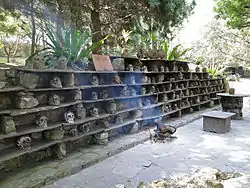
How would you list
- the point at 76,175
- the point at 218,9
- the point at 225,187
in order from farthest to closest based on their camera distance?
the point at 218,9 < the point at 76,175 < the point at 225,187

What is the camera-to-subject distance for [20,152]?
90.1 inches

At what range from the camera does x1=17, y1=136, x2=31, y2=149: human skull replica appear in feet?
7.66

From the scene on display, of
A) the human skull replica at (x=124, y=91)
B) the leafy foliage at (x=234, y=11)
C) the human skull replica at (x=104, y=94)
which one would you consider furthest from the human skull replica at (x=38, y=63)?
the leafy foliage at (x=234, y=11)

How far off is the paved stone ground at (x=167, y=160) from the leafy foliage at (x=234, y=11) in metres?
3.68

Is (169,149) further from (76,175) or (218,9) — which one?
(218,9)

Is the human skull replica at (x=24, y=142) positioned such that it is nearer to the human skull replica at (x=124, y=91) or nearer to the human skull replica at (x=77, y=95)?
the human skull replica at (x=77, y=95)

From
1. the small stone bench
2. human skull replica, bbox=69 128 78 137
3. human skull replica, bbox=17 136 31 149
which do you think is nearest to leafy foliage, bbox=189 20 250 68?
the small stone bench

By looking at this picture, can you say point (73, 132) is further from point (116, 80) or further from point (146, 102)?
point (146, 102)

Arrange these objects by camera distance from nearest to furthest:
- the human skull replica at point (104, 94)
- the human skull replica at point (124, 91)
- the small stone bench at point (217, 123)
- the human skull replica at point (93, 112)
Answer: the human skull replica at point (93, 112) < the human skull replica at point (104, 94) < the human skull replica at point (124, 91) < the small stone bench at point (217, 123)

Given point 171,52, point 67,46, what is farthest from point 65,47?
point 171,52

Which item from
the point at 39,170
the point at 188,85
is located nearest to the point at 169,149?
the point at 39,170

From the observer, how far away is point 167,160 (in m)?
2.89

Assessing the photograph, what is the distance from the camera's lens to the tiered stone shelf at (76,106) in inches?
93.6

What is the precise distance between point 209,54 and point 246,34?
4.01 metres
